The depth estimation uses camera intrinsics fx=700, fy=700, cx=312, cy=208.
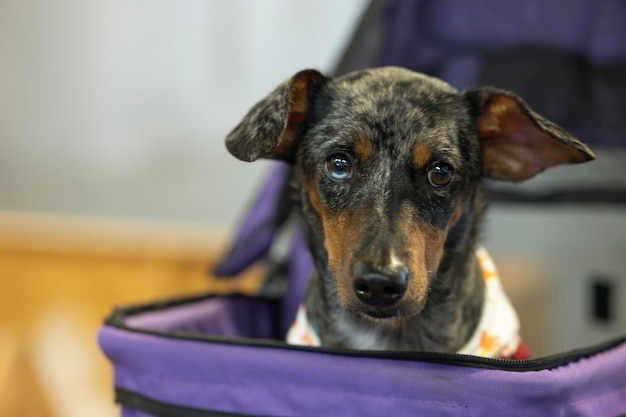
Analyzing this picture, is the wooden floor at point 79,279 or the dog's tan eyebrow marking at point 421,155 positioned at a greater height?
the dog's tan eyebrow marking at point 421,155

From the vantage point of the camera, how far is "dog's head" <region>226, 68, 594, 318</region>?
102cm

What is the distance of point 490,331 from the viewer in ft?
4.22

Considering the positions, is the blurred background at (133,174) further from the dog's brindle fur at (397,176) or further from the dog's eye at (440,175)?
the dog's eye at (440,175)

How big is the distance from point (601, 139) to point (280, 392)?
113 cm

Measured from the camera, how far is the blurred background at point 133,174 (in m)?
2.39

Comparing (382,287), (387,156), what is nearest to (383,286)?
(382,287)

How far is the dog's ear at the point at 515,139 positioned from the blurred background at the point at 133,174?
987mm

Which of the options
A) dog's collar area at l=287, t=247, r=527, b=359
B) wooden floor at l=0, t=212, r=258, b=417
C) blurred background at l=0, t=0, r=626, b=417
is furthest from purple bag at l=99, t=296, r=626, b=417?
wooden floor at l=0, t=212, r=258, b=417

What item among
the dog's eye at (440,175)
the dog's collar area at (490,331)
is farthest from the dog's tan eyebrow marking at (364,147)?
the dog's collar area at (490,331)

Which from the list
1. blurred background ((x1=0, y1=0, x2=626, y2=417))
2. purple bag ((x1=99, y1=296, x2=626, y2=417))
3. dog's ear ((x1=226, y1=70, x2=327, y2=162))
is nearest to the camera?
purple bag ((x1=99, y1=296, x2=626, y2=417))

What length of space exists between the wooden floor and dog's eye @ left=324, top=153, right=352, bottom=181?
4.85 feet

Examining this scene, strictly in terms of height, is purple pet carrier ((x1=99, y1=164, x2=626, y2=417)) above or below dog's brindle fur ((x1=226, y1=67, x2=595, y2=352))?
below

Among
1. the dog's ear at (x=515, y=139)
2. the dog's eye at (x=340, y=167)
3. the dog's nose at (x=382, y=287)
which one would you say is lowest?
the dog's nose at (x=382, y=287)

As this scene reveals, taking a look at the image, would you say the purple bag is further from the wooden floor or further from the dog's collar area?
the wooden floor
